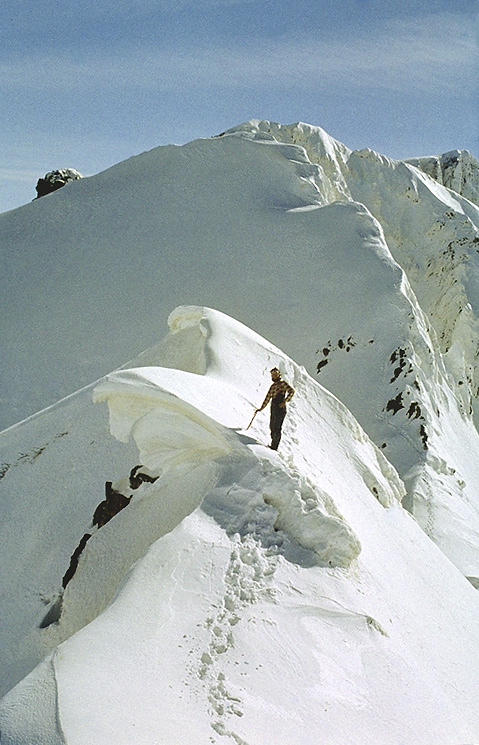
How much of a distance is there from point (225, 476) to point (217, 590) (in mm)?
1096

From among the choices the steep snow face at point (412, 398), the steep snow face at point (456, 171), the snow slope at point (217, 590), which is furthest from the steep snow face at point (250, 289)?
the steep snow face at point (456, 171)

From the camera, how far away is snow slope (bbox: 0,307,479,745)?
138 inches

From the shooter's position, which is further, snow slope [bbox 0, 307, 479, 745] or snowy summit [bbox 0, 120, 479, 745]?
snowy summit [bbox 0, 120, 479, 745]

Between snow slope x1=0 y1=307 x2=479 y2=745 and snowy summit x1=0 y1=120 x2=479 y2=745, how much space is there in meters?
0.02

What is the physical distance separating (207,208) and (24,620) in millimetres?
11852

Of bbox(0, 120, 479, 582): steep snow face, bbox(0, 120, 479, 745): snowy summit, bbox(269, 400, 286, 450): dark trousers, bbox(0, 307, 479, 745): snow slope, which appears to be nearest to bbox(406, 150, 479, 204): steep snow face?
bbox(0, 120, 479, 582): steep snow face

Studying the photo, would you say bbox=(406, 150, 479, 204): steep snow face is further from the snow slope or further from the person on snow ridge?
the person on snow ridge

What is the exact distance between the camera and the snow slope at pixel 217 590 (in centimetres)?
351

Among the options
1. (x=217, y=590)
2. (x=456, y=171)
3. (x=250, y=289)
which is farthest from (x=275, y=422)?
(x=456, y=171)

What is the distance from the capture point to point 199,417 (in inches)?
225

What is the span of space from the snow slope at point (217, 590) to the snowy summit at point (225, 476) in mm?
18

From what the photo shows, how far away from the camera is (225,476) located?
5.29 m

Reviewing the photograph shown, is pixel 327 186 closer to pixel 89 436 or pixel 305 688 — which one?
pixel 89 436

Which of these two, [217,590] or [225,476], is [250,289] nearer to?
[225,476]
